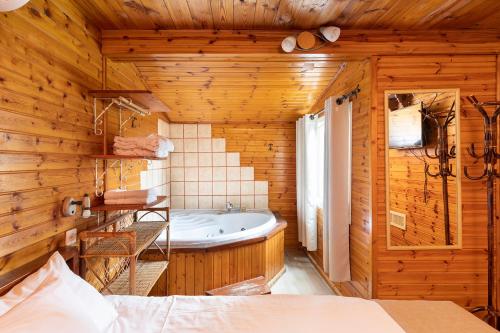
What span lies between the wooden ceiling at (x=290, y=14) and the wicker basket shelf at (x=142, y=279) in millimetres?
1811

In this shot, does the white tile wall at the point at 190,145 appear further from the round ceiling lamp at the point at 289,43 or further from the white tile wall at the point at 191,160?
the round ceiling lamp at the point at 289,43

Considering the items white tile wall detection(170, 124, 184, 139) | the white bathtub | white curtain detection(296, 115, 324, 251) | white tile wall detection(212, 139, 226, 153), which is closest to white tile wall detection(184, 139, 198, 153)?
white tile wall detection(170, 124, 184, 139)

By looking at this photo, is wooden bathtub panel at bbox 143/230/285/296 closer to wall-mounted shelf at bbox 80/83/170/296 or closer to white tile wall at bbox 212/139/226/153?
wall-mounted shelf at bbox 80/83/170/296

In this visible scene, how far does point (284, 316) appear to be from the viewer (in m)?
1.12

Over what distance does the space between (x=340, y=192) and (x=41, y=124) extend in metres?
2.22

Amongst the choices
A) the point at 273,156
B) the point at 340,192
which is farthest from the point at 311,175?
the point at 340,192

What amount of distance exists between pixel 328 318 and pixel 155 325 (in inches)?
28.5

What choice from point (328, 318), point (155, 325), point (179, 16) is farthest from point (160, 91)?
point (328, 318)

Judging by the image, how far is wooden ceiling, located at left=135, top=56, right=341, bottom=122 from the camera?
2.40 m

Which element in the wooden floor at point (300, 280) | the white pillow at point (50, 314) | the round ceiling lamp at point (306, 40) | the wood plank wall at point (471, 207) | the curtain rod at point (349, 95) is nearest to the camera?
the white pillow at point (50, 314)

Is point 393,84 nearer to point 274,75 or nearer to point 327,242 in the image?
point 274,75

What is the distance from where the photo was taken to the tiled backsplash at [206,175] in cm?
396

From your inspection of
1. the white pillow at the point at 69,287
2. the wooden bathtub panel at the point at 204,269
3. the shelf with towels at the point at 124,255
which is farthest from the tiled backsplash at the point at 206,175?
the white pillow at the point at 69,287

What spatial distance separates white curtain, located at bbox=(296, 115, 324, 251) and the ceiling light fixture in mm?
1399
